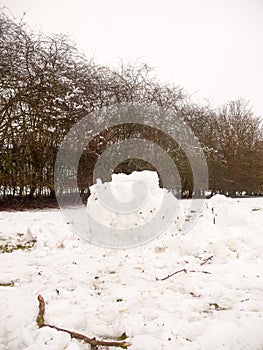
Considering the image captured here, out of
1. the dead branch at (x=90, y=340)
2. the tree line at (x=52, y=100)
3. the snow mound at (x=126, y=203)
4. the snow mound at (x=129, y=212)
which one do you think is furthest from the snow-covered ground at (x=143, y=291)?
the tree line at (x=52, y=100)

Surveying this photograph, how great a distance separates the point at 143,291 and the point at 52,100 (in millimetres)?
9522

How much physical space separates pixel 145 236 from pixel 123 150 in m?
8.34

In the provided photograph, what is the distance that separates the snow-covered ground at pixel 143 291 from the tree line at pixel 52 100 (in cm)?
614

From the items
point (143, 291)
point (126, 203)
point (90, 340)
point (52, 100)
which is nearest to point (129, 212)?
point (126, 203)

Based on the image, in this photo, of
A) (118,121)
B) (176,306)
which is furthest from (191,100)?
(176,306)

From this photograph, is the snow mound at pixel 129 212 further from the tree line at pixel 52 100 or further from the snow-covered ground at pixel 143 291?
the tree line at pixel 52 100

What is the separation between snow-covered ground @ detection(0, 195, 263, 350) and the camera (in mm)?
2062

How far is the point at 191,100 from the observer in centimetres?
1827

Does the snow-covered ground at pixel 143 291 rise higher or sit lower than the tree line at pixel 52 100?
lower

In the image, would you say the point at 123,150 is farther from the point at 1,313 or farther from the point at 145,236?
the point at 1,313

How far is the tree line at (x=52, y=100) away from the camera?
32.6ft

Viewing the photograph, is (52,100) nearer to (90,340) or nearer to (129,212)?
(129,212)

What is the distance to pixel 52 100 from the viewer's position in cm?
1091

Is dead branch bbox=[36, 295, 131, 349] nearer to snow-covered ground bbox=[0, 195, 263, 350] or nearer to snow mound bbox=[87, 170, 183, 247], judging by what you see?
snow-covered ground bbox=[0, 195, 263, 350]
